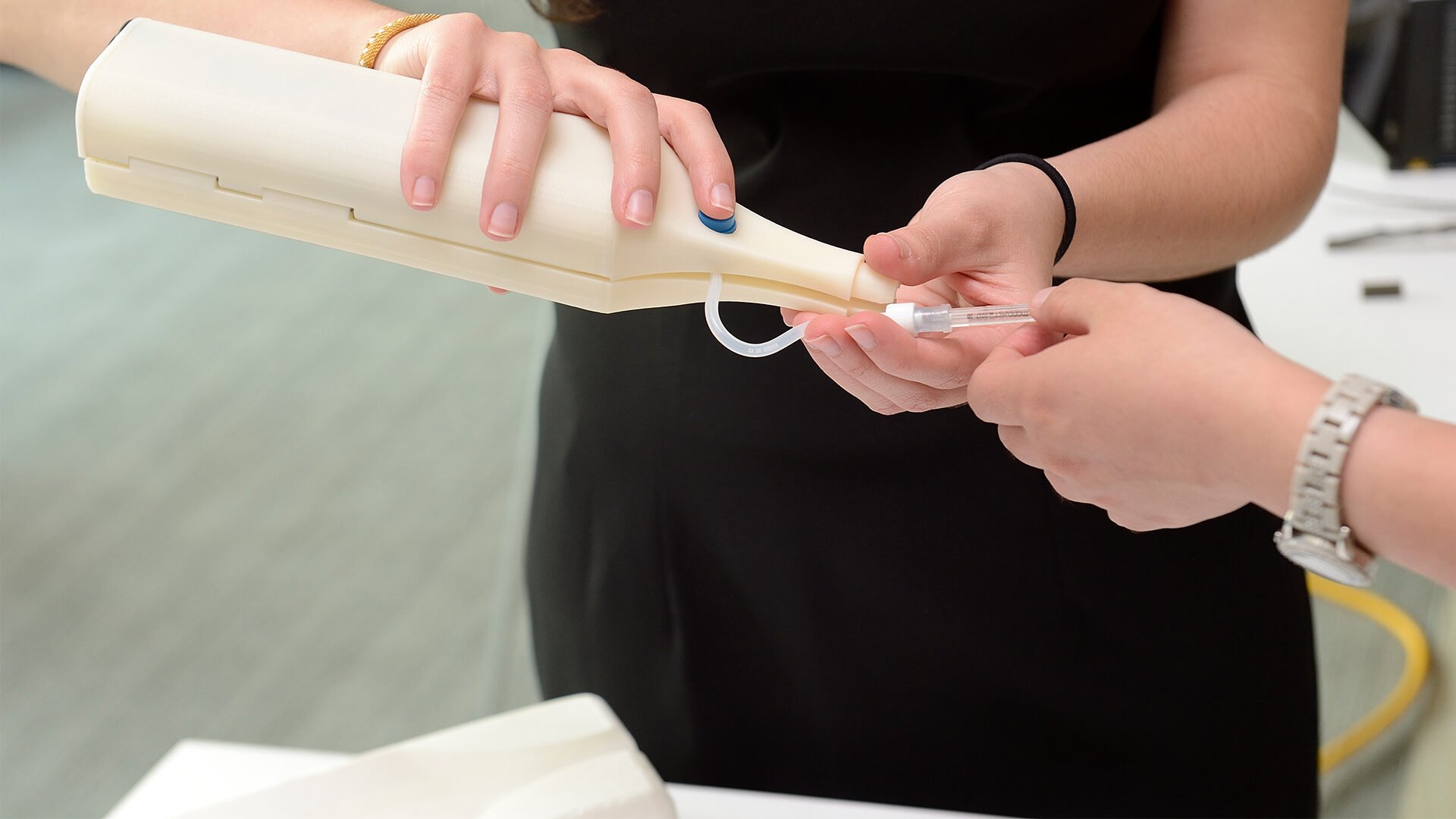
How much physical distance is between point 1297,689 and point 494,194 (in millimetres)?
670

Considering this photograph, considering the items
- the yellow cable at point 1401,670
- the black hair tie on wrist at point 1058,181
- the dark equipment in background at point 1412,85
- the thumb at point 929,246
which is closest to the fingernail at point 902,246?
the thumb at point 929,246

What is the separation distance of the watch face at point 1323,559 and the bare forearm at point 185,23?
0.47 meters

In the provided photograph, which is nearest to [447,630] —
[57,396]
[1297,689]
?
[57,396]

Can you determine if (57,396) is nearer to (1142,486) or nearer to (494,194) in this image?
(494,194)

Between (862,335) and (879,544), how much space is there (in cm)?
29

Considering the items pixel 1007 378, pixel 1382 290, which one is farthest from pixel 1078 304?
pixel 1382 290

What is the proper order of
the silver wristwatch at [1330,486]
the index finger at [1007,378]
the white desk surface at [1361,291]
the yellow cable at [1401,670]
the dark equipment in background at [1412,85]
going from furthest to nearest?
the yellow cable at [1401,670] → the dark equipment in background at [1412,85] → the white desk surface at [1361,291] → the index finger at [1007,378] → the silver wristwatch at [1330,486]

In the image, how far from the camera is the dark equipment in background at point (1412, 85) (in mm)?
1389

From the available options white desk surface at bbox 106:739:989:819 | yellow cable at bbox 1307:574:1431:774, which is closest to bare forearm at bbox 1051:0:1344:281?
white desk surface at bbox 106:739:989:819

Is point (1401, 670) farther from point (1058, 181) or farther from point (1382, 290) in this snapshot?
point (1058, 181)

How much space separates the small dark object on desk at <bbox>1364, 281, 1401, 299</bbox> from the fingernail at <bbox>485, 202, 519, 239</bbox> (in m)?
1.02

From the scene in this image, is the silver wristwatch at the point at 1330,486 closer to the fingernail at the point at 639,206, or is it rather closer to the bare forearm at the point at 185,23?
the fingernail at the point at 639,206

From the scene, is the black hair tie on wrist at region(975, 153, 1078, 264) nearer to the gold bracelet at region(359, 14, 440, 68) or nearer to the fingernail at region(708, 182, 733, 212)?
the fingernail at region(708, 182, 733, 212)

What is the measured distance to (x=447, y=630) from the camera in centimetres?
192
